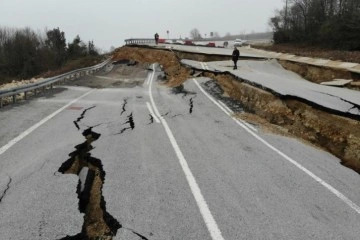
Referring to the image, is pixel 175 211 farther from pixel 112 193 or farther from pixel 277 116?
pixel 277 116

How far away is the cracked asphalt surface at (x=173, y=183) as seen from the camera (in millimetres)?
5527

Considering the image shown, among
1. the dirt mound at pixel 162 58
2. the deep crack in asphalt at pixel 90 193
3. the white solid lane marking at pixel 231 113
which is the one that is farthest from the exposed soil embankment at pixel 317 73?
the deep crack in asphalt at pixel 90 193

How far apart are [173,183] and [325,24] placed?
1790 inches

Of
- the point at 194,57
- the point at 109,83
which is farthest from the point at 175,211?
the point at 194,57

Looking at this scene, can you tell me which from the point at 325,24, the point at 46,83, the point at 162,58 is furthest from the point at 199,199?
the point at 325,24

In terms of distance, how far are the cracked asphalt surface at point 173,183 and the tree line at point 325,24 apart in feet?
109

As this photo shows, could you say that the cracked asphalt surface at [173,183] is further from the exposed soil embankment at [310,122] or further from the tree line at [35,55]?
the tree line at [35,55]

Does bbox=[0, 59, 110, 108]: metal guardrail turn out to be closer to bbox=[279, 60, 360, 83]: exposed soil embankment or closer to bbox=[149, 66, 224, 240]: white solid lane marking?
bbox=[149, 66, 224, 240]: white solid lane marking

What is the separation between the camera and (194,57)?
111 ft

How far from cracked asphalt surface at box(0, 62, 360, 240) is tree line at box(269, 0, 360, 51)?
33.2 metres

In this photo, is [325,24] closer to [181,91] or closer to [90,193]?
[181,91]

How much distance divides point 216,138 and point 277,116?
4.57 metres

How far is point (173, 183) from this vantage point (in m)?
7.12

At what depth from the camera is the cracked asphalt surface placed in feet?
18.1
